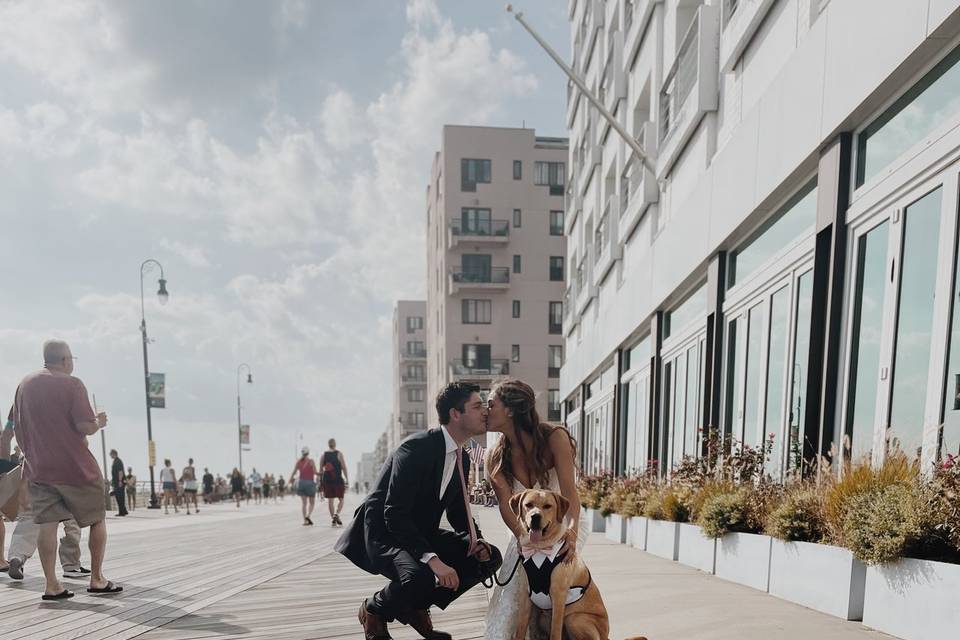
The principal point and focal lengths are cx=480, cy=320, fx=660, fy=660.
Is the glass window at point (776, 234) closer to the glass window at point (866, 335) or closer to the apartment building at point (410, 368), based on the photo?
the glass window at point (866, 335)

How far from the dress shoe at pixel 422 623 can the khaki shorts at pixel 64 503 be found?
10.2 feet

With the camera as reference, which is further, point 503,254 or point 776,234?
point 503,254

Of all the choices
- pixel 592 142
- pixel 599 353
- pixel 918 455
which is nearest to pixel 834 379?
pixel 918 455

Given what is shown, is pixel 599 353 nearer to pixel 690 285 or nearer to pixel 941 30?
pixel 690 285

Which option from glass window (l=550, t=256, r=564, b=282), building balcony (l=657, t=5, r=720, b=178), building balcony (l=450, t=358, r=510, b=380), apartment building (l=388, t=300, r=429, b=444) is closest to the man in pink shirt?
building balcony (l=657, t=5, r=720, b=178)

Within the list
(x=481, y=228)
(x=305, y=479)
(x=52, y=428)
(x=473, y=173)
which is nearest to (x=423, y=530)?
(x=52, y=428)

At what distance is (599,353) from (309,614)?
17210 millimetres

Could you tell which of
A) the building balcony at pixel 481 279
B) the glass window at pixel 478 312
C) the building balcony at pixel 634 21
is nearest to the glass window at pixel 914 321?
the building balcony at pixel 634 21

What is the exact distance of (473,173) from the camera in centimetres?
5469

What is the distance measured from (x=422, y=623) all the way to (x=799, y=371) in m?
5.44

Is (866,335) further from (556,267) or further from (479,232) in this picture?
(556,267)

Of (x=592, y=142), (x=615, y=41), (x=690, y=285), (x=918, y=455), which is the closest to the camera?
(x=918, y=455)

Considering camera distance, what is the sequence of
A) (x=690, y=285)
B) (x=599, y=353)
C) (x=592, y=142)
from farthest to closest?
1. (x=592, y=142)
2. (x=599, y=353)
3. (x=690, y=285)

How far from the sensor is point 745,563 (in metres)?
6.44
